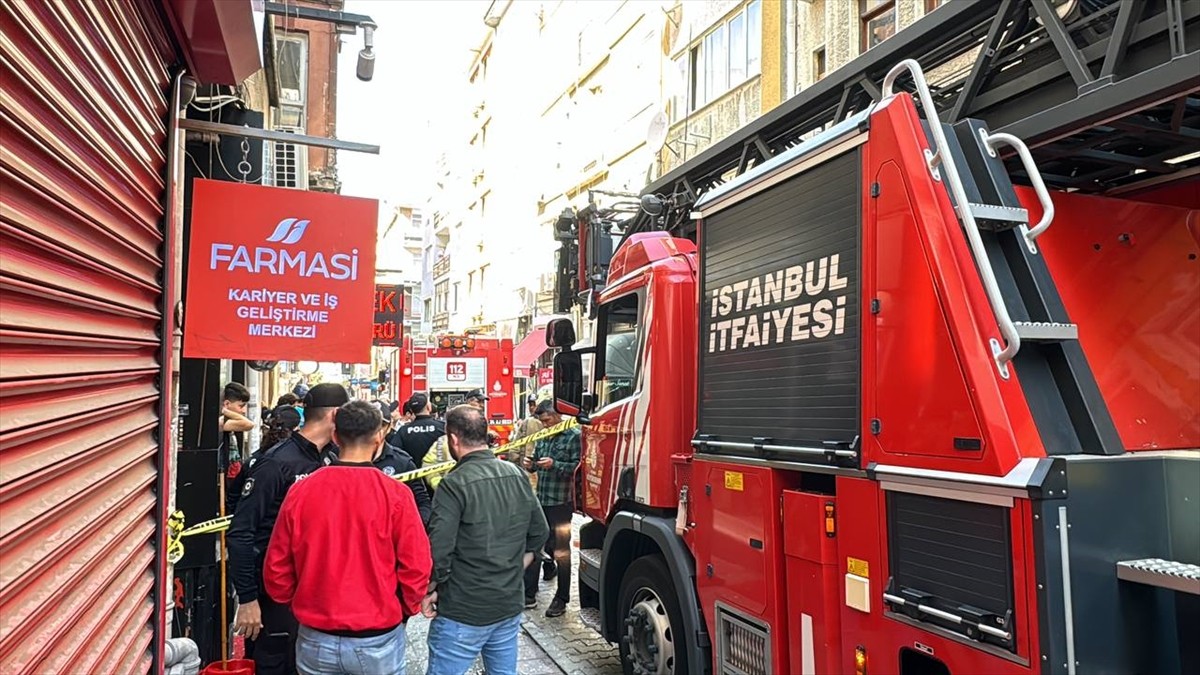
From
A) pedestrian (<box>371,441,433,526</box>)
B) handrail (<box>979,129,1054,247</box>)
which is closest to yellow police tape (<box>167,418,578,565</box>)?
pedestrian (<box>371,441,433,526</box>)

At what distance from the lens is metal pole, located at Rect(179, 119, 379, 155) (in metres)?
3.34

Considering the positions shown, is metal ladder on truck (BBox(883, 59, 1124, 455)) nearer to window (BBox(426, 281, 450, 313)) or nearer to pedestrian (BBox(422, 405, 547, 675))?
pedestrian (BBox(422, 405, 547, 675))

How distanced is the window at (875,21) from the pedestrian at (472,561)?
1078cm

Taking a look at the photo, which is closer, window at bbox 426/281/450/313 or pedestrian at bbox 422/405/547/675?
pedestrian at bbox 422/405/547/675

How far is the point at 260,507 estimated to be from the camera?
3.82 meters

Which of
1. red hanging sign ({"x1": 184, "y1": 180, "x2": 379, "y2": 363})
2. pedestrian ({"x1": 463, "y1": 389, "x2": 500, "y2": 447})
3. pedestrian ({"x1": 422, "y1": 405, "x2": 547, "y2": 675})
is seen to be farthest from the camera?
pedestrian ({"x1": 463, "y1": 389, "x2": 500, "y2": 447})

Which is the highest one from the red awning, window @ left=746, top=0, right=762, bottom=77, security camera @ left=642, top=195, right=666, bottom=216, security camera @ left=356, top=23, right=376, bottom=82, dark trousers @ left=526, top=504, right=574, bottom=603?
window @ left=746, top=0, right=762, bottom=77

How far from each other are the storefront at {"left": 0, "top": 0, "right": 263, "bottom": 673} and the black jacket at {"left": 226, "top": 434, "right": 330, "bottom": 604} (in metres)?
0.40

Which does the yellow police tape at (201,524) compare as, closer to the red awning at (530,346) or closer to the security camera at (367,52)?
the security camera at (367,52)

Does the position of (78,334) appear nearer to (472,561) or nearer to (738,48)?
(472,561)

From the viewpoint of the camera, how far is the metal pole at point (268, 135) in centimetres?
334

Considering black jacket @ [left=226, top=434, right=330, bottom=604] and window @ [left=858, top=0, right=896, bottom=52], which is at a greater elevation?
window @ [left=858, top=0, right=896, bottom=52]

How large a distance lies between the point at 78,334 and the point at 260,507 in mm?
1970

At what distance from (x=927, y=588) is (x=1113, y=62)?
1.95 metres
